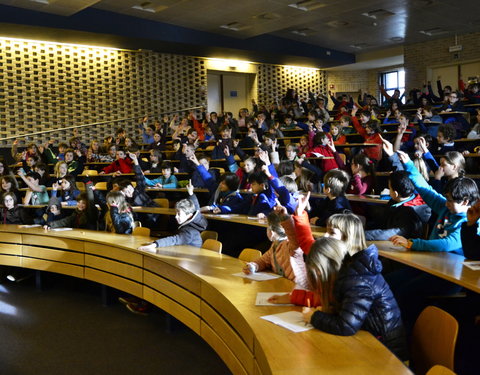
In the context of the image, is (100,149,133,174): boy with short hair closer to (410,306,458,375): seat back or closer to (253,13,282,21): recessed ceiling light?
(253,13,282,21): recessed ceiling light

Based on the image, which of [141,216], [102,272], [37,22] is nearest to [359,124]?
[141,216]

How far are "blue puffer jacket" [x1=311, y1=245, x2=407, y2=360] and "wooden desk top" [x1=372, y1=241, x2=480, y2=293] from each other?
0.58 m

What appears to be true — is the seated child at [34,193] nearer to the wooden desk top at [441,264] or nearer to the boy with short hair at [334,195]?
the boy with short hair at [334,195]

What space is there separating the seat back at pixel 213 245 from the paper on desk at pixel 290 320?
2.09 metres

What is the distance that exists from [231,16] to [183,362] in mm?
11456

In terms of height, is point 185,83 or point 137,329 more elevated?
point 185,83

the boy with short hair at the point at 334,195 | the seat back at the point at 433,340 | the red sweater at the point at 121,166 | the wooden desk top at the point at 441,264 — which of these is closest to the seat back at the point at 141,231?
the boy with short hair at the point at 334,195

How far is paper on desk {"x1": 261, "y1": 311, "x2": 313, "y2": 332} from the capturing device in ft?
8.75

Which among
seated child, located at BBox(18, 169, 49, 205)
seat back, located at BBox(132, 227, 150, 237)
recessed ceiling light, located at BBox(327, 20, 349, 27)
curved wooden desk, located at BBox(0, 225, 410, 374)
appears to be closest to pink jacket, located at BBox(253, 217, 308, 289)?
curved wooden desk, located at BBox(0, 225, 410, 374)

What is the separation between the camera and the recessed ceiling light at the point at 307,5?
41.8ft

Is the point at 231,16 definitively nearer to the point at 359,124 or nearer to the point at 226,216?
the point at 359,124

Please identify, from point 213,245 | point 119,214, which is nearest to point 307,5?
point 119,214

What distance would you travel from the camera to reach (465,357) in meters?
3.46

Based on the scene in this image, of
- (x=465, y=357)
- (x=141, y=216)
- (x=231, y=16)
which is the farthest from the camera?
(x=231, y=16)
